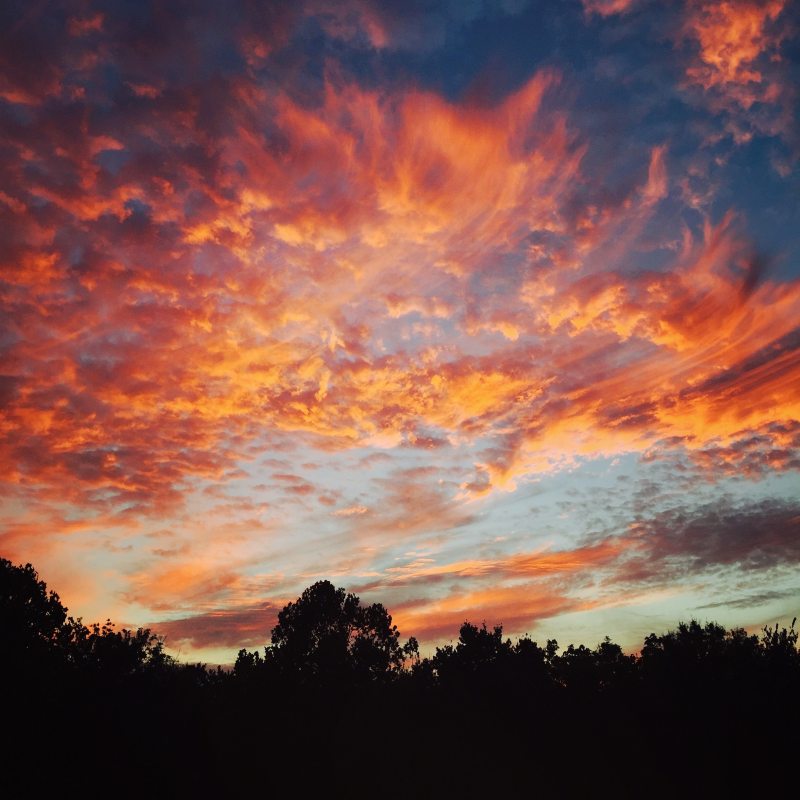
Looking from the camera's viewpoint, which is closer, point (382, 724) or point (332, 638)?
point (382, 724)

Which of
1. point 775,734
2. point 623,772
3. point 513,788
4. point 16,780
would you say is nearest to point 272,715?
point 513,788

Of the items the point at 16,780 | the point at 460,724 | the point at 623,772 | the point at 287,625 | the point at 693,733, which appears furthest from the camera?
the point at 287,625

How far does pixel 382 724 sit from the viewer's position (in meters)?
49.4

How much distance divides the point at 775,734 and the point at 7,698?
43191 mm

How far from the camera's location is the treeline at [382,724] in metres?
30.1

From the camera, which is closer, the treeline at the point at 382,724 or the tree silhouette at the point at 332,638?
the treeline at the point at 382,724

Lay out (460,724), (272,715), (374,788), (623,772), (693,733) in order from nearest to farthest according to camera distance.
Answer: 1. (693,733)
2. (623,772)
3. (374,788)
4. (272,715)
5. (460,724)

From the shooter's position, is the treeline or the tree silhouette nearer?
the treeline

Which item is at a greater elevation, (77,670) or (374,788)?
(77,670)

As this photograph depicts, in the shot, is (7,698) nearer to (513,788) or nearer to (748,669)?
(513,788)

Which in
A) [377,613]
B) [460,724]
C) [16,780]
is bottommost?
[460,724]

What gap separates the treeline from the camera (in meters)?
30.1

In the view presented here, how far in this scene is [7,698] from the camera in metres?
28.7

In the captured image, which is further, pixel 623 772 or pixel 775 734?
pixel 623 772
